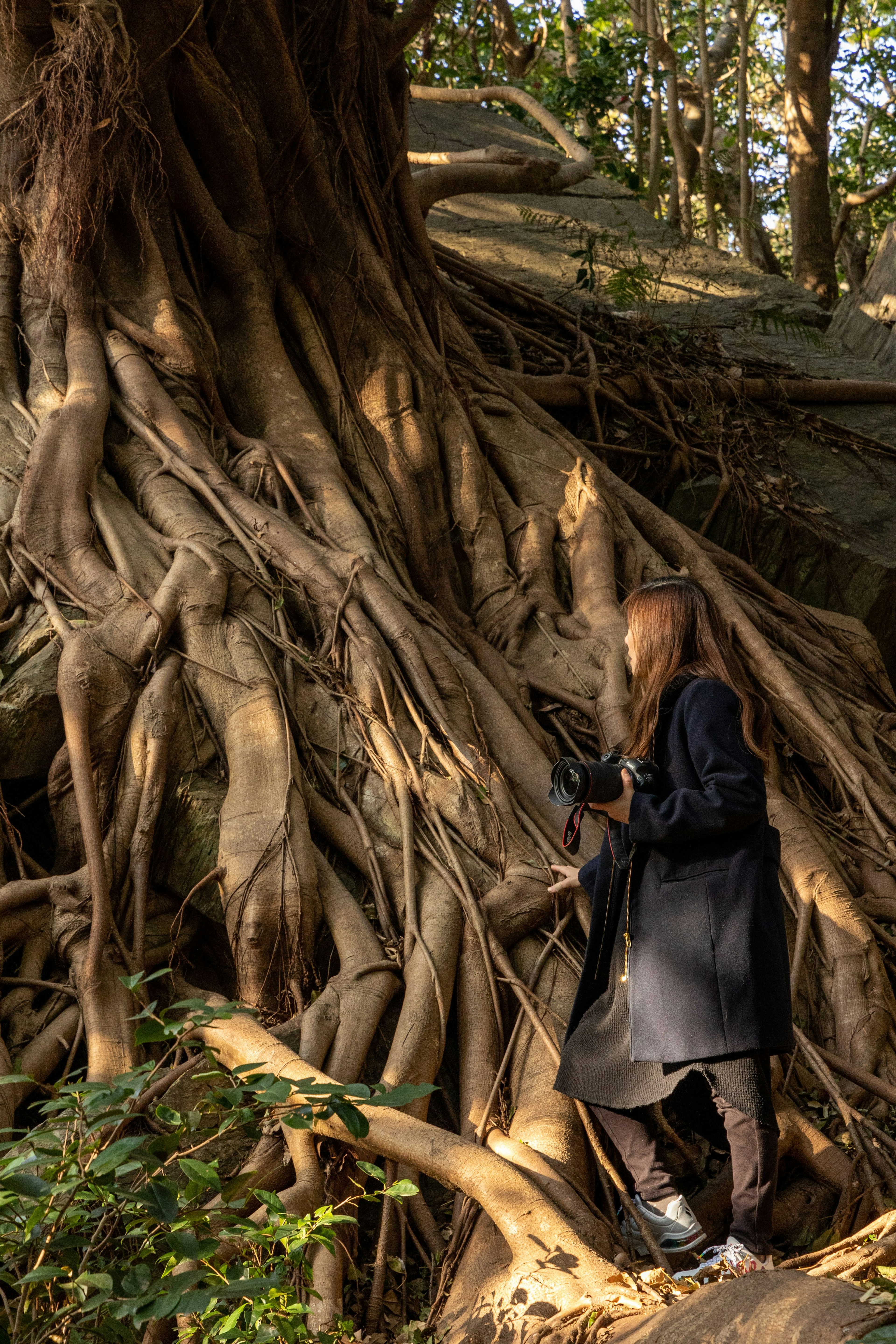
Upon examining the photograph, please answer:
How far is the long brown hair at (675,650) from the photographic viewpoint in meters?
2.34

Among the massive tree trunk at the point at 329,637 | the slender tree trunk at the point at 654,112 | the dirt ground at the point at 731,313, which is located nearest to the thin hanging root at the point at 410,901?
the massive tree trunk at the point at 329,637

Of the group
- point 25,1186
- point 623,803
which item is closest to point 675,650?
point 623,803

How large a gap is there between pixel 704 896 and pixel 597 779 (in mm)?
316

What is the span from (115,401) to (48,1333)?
297 centimetres

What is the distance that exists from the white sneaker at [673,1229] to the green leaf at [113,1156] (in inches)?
46.1

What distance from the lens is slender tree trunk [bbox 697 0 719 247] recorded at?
10875 mm

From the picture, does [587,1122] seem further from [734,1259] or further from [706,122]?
[706,122]

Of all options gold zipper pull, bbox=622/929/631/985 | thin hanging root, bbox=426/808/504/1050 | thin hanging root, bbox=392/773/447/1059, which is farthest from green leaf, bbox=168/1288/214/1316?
thin hanging root, bbox=426/808/504/1050

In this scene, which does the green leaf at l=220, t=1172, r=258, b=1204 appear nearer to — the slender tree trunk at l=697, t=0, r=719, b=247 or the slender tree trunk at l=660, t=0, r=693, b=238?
the slender tree trunk at l=660, t=0, r=693, b=238

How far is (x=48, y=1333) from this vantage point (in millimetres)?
1579

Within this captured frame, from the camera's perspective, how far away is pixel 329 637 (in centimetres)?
340

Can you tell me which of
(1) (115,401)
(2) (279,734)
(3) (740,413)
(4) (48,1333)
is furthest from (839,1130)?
(3) (740,413)

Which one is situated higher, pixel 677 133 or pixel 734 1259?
pixel 677 133

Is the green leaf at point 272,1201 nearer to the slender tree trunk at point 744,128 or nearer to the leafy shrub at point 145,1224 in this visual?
the leafy shrub at point 145,1224
